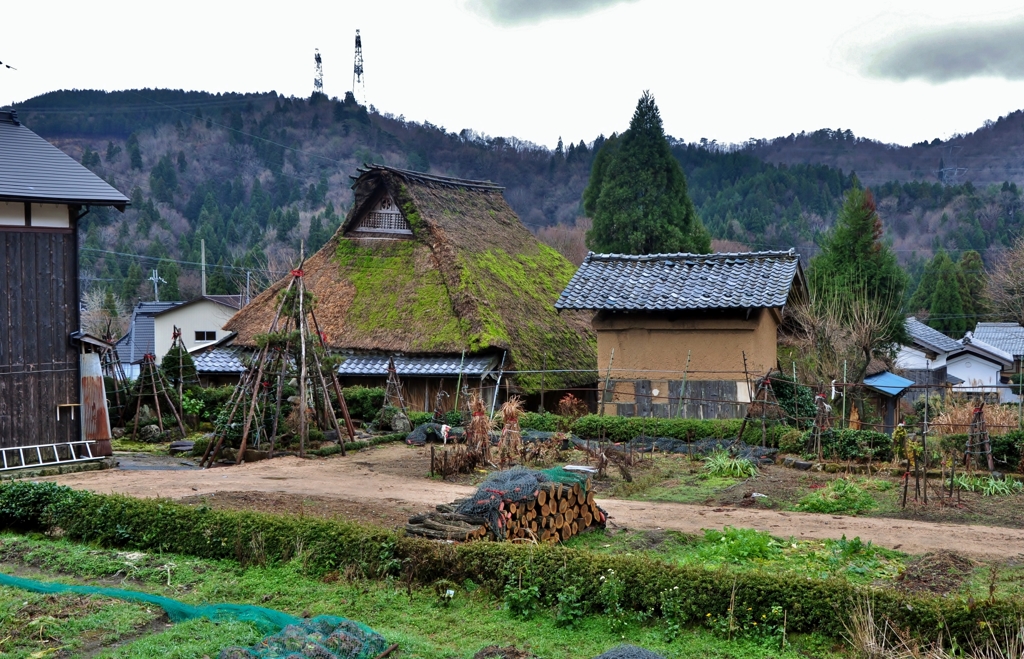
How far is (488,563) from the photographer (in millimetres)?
8148

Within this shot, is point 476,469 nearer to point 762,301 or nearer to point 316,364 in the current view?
point 316,364

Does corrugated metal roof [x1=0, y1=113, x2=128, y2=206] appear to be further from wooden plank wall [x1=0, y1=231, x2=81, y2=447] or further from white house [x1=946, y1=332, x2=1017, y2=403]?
white house [x1=946, y1=332, x2=1017, y2=403]

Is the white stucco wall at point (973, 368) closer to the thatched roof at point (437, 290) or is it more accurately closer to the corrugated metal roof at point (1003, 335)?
the corrugated metal roof at point (1003, 335)

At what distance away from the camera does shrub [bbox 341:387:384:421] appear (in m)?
22.8

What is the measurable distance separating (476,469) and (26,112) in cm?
8093

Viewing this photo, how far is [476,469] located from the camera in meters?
15.7

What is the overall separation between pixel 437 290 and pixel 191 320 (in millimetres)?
20092

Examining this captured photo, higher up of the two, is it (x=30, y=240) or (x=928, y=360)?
(x=30, y=240)

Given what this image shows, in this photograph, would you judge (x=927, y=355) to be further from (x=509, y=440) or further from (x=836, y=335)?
(x=509, y=440)

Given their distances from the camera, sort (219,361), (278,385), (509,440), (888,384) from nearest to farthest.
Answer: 1. (509,440)
2. (278,385)
3. (888,384)
4. (219,361)

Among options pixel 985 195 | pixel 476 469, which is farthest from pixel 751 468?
pixel 985 195

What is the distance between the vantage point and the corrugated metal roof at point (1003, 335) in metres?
45.0

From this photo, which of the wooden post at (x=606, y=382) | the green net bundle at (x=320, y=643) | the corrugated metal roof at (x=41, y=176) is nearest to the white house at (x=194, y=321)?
the corrugated metal roof at (x=41, y=176)

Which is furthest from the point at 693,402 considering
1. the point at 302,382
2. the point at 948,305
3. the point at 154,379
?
the point at 948,305
